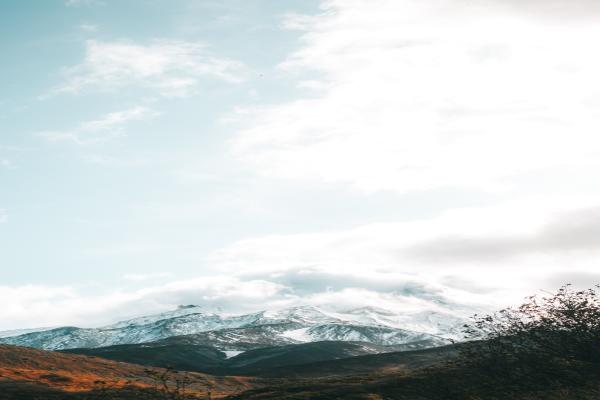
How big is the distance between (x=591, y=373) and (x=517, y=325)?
32.2ft

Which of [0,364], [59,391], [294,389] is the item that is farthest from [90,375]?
[294,389]

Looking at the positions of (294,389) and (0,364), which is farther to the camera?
(0,364)

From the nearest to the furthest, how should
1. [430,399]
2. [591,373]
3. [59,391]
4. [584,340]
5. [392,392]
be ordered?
1. [591,373]
2. [584,340]
3. [430,399]
4. [392,392]
5. [59,391]

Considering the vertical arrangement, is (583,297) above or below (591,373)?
above

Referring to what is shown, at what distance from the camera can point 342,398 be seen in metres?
90.2

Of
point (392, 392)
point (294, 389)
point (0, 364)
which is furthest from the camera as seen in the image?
point (0, 364)

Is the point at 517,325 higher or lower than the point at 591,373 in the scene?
higher

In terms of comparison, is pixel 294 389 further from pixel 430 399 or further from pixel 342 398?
pixel 430 399

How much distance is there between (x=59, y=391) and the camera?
477ft

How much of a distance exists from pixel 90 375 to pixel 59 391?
5610 cm

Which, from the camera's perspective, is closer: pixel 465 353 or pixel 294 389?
pixel 465 353

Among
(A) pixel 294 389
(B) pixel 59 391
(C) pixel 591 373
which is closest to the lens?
(C) pixel 591 373

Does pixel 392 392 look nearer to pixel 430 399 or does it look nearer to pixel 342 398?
A: pixel 342 398

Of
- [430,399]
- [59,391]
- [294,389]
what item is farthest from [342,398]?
[59,391]
